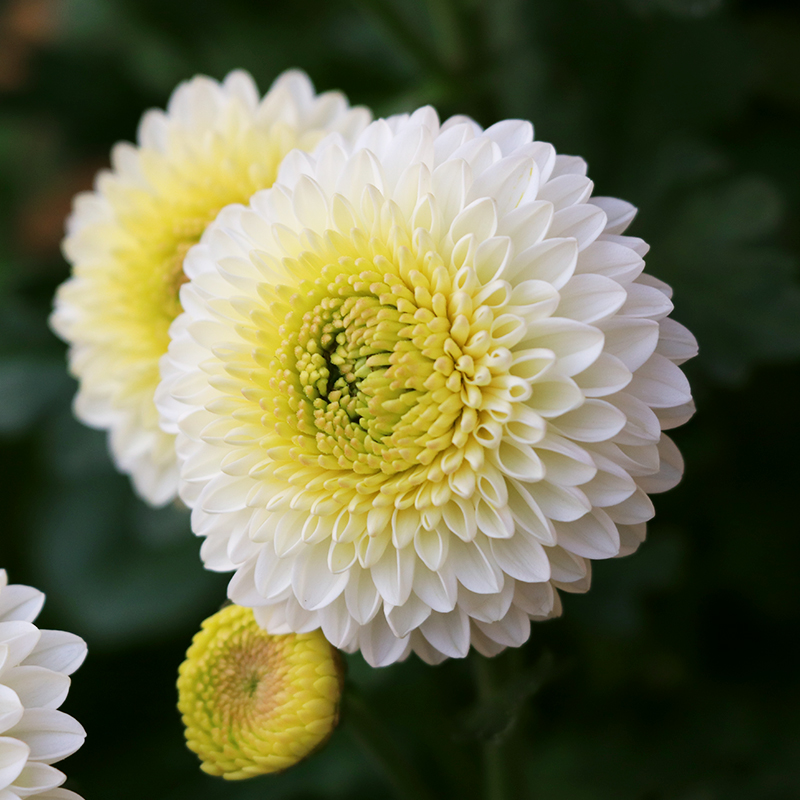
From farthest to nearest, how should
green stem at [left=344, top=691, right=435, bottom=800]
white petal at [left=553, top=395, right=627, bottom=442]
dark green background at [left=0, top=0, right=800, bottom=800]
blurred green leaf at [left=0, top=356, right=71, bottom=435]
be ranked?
1. blurred green leaf at [left=0, top=356, right=71, bottom=435]
2. dark green background at [left=0, top=0, right=800, bottom=800]
3. green stem at [left=344, top=691, right=435, bottom=800]
4. white petal at [left=553, top=395, right=627, bottom=442]

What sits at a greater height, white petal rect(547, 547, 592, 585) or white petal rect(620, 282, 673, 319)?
white petal rect(620, 282, 673, 319)

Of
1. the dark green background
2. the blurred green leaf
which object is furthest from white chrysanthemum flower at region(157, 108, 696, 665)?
the blurred green leaf

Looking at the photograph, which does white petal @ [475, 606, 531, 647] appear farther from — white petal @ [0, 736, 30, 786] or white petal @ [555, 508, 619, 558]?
white petal @ [0, 736, 30, 786]

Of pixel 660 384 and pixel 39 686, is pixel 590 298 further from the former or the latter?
pixel 39 686

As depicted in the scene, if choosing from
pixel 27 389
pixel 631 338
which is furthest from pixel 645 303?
pixel 27 389

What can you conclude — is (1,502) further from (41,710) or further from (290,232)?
(290,232)

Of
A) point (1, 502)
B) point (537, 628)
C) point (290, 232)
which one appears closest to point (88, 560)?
point (1, 502)

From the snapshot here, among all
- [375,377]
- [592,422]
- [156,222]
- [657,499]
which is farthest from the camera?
[657,499]
